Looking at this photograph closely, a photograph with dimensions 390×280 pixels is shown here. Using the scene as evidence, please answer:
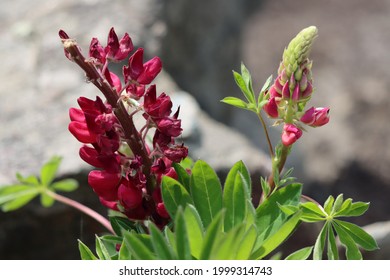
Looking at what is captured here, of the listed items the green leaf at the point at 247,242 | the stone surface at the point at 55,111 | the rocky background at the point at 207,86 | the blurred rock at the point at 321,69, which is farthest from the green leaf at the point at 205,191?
the blurred rock at the point at 321,69

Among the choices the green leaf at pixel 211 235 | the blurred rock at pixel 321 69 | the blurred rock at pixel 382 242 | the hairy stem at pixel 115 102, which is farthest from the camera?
the blurred rock at pixel 321 69

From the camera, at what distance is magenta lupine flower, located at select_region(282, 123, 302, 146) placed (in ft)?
2.02

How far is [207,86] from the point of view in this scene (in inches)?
106

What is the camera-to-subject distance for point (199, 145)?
1791 millimetres

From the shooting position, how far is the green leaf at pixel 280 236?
1.90 feet

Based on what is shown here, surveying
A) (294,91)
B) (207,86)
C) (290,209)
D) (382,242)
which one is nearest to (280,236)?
(290,209)

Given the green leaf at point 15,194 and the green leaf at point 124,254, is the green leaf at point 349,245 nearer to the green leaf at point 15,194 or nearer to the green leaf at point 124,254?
the green leaf at point 124,254

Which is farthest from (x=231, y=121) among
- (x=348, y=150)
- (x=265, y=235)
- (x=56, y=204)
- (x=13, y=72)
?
(x=265, y=235)

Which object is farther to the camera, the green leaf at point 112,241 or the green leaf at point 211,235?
the green leaf at point 112,241

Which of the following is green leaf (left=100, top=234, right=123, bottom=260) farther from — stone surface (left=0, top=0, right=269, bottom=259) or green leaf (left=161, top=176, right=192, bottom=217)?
stone surface (left=0, top=0, right=269, bottom=259)

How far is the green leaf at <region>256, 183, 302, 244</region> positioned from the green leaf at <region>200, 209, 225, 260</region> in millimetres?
146

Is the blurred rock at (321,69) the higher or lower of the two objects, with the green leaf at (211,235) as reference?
higher

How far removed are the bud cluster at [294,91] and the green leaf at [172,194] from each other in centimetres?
10

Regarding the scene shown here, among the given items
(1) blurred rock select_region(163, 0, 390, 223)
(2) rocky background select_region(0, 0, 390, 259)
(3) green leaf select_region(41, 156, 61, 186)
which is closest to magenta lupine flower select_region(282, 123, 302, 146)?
(2) rocky background select_region(0, 0, 390, 259)
